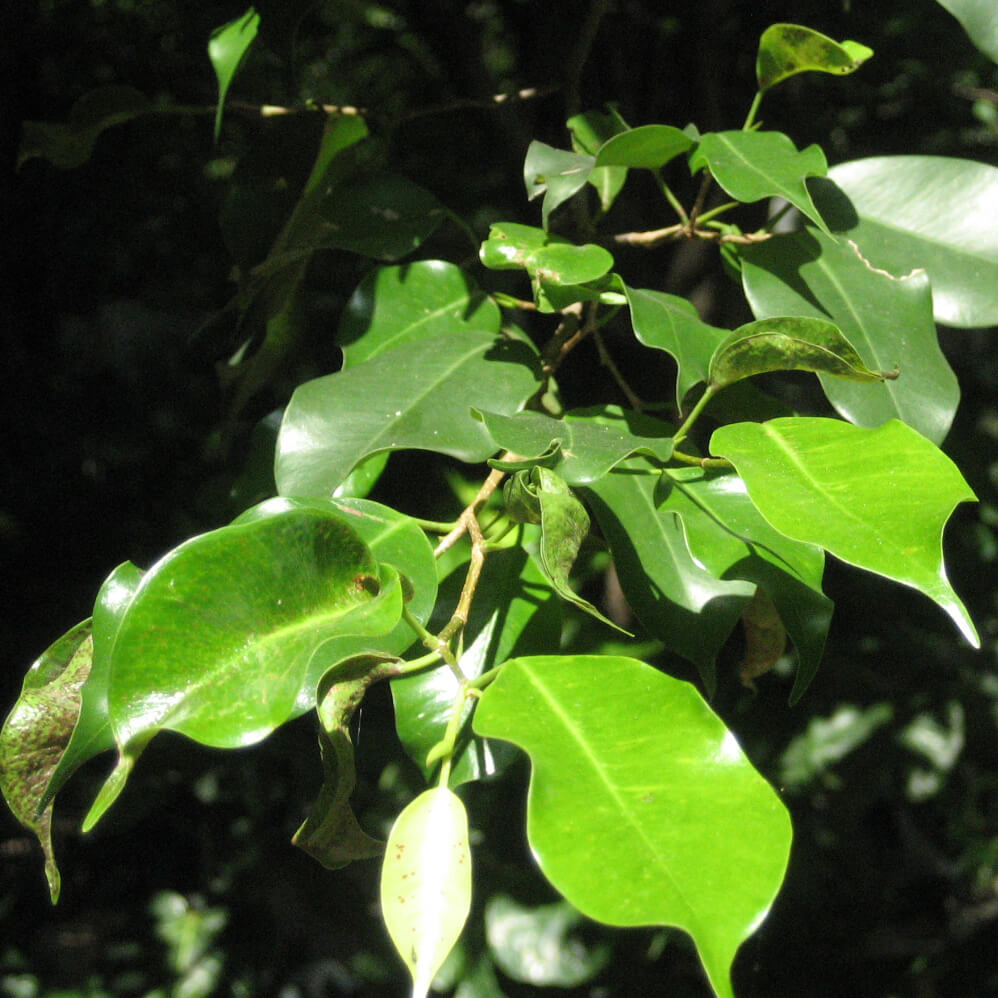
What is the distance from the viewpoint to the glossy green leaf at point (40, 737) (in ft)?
1.50

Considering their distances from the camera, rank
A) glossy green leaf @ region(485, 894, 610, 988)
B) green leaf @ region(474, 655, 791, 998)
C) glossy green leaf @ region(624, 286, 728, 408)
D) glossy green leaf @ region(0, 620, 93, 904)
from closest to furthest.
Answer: green leaf @ region(474, 655, 791, 998) < glossy green leaf @ region(0, 620, 93, 904) < glossy green leaf @ region(624, 286, 728, 408) < glossy green leaf @ region(485, 894, 610, 988)

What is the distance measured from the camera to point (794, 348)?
468mm

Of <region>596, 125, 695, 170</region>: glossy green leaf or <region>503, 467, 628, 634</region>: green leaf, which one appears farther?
<region>596, 125, 695, 170</region>: glossy green leaf

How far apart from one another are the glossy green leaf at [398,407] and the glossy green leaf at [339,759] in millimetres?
142

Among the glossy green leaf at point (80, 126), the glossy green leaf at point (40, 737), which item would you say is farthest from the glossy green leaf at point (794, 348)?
the glossy green leaf at point (80, 126)

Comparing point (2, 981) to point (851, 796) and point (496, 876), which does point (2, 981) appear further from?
point (851, 796)

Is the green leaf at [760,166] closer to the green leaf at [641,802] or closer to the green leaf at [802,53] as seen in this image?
the green leaf at [802,53]

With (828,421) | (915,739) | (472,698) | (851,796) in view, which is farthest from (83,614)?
(915,739)

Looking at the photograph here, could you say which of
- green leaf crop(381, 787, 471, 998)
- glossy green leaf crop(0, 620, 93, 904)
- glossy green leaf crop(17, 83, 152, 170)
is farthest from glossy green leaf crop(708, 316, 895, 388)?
glossy green leaf crop(17, 83, 152, 170)

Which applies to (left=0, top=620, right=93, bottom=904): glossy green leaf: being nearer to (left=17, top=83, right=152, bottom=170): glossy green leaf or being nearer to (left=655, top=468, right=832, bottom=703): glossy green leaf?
(left=655, top=468, right=832, bottom=703): glossy green leaf

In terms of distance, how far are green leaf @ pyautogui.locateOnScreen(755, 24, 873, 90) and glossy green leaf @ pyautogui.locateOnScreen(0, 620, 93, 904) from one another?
1.82ft

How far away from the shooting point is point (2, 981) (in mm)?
1276

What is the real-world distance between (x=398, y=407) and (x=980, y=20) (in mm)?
456

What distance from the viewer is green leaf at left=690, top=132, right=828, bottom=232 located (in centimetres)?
57
